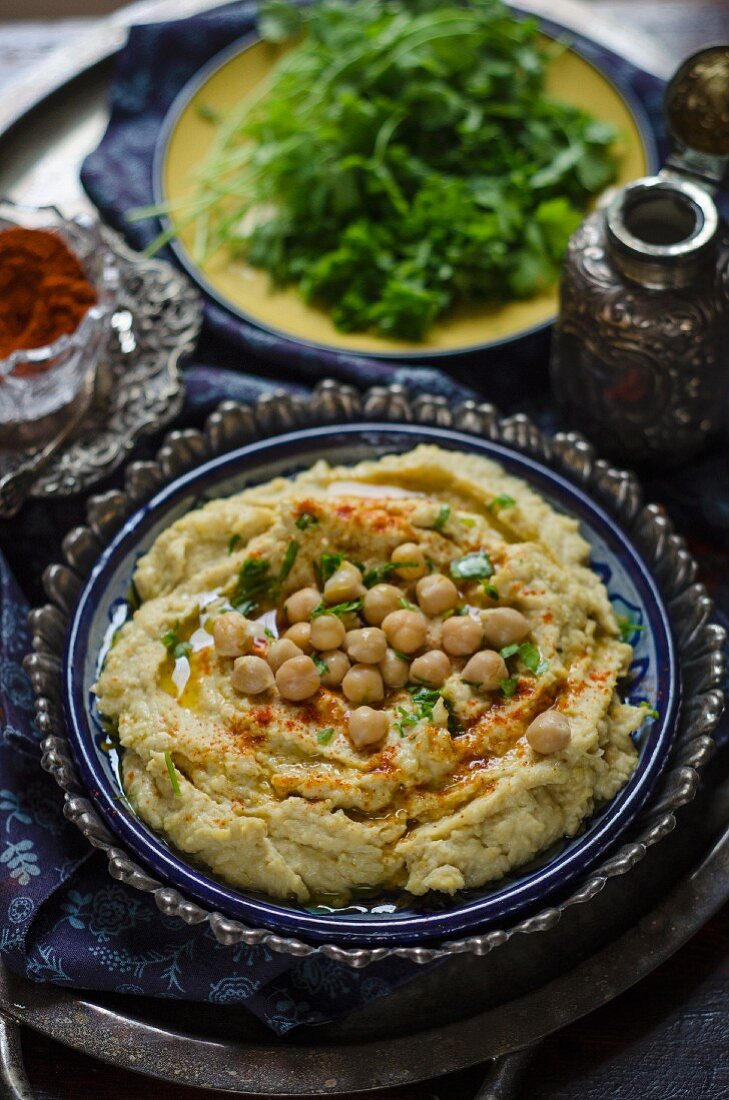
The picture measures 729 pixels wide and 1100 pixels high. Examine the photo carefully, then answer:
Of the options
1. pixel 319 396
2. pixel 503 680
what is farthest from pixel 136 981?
pixel 319 396

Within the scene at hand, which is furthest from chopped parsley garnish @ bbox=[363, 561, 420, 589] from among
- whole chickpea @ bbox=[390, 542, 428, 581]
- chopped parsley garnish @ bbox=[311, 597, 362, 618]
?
chopped parsley garnish @ bbox=[311, 597, 362, 618]

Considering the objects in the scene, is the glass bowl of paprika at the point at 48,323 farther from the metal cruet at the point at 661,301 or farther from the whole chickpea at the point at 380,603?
the metal cruet at the point at 661,301

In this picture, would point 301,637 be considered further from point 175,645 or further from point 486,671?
point 486,671

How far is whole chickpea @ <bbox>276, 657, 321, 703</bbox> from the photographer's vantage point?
3924 millimetres

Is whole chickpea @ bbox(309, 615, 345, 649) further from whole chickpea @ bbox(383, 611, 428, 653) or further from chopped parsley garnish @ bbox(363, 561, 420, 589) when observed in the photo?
chopped parsley garnish @ bbox(363, 561, 420, 589)

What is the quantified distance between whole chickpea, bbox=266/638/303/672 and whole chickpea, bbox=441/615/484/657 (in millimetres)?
473

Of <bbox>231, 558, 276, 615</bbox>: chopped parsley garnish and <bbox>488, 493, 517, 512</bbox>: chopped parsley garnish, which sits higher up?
<bbox>231, 558, 276, 615</bbox>: chopped parsley garnish

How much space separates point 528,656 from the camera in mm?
4027

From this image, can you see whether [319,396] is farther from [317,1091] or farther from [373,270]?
[317,1091]

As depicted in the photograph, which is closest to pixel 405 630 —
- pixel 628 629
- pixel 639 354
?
pixel 628 629

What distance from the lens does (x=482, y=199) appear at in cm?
550

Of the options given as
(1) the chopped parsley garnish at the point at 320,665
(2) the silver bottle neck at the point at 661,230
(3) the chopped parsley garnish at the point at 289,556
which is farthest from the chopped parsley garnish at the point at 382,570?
(2) the silver bottle neck at the point at 661,230

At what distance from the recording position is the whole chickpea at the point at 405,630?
403 centimetres

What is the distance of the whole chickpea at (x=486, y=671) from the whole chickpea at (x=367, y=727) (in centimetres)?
32
